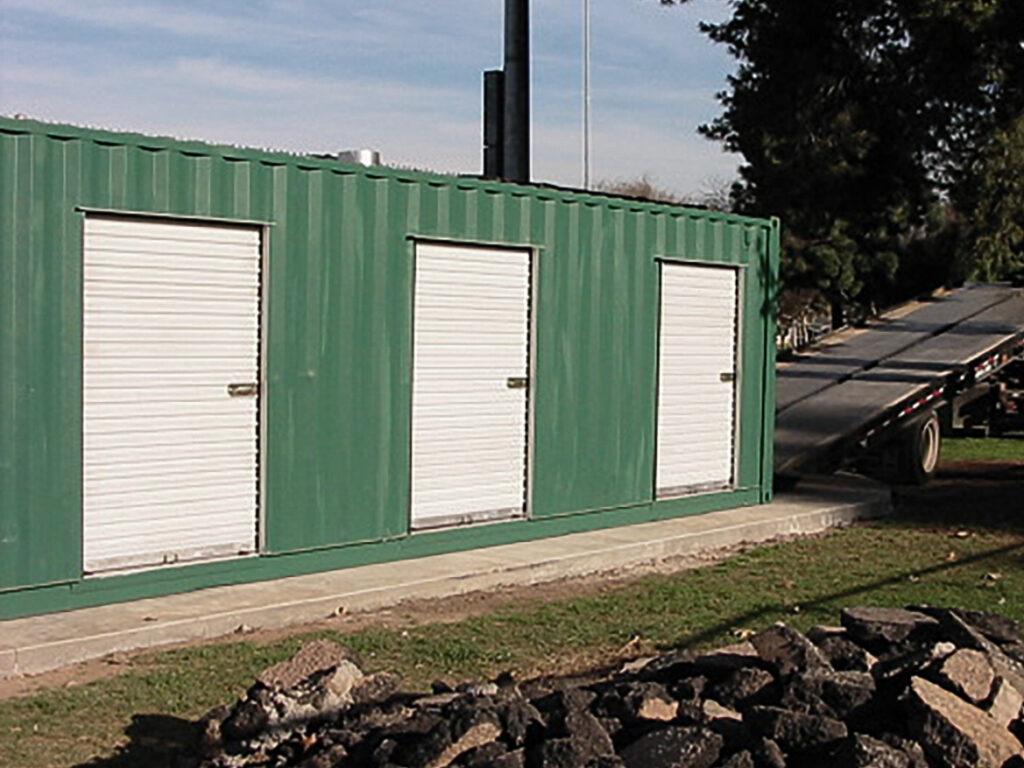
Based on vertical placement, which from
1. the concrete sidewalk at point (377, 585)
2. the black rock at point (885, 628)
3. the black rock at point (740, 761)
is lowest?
the concrete sidewalk at point (377, 585)

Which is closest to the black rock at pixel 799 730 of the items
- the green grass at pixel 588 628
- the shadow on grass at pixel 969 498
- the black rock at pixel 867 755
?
the black rock at pixel 867 755

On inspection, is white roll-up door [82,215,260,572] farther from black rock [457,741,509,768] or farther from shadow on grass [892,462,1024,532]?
shadow on grass [892,462,1024,532]

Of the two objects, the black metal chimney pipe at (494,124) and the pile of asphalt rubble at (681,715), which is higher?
the black metal chimney pipe at (494,124)

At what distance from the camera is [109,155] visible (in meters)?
9.16

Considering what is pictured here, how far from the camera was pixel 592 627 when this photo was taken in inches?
381

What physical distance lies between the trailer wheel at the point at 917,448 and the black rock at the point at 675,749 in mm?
12980

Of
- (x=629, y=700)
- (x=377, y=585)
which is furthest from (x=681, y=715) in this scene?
(x=377, y=585)

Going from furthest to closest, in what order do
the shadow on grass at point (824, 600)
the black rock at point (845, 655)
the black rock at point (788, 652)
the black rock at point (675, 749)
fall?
1. the shadow on grass at point (824, 600)
2. the black rock at point (845, 655)
3. the black rock at point (788, 652)
4. the black rock at point (675, 749)

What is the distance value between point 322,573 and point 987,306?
1387 centimetres

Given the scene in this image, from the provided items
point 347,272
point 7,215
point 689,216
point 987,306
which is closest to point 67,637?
point 7,215

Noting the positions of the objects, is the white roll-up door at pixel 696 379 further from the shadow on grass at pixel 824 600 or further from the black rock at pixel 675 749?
the black rock at pixel 675 749

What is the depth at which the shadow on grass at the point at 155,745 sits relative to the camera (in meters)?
6.58

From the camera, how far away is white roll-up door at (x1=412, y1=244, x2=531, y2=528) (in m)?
11.3

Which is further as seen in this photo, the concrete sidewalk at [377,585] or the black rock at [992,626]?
the concrete sidewalk at [377,585]
